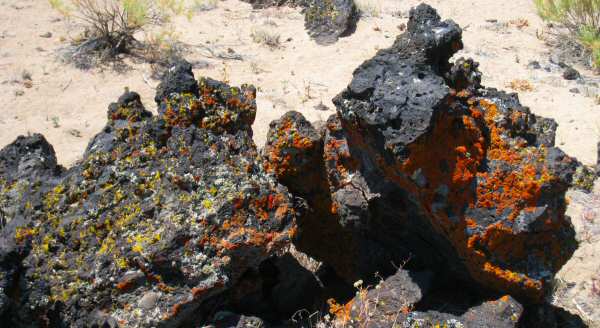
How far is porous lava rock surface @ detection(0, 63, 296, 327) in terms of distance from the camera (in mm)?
3090

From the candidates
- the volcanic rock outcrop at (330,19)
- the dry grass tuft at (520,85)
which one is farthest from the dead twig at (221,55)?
the dry grass tuft at (520,85)

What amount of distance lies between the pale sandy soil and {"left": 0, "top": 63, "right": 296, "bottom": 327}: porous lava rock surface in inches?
131

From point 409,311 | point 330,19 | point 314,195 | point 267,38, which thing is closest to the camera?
point 409,311

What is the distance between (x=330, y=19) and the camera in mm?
10695

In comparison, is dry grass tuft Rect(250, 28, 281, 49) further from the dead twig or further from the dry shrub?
the dry shrub

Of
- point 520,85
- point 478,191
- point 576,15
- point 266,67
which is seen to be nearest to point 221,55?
point 266,67

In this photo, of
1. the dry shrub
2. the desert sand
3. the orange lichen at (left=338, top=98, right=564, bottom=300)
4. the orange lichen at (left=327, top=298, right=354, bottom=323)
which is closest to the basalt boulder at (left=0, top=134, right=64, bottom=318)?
the orange lichen at (left=327, top=298, right=354, bottom=323)

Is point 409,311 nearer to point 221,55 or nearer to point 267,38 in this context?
point 221,55

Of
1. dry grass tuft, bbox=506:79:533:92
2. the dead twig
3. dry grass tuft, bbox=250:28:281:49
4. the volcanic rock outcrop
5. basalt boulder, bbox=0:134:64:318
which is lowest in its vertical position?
dry grass tuft, bbox=506:79:533:92

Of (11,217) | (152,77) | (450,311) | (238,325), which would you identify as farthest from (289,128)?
(152,77)

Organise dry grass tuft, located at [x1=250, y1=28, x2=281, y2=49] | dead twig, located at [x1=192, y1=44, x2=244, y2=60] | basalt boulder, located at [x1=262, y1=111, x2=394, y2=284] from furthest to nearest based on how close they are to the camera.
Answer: dry grass tuft, located at [x1=250, y1=28, x2=281, y2=49] → dead twig, located at [x1=192, y1=44, x2=244, y2=60] → basalt boulder, located at [x1=262, y1=111, x2=394, y2=284]

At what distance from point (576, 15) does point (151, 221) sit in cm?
1043

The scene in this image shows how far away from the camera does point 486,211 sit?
10.6ft

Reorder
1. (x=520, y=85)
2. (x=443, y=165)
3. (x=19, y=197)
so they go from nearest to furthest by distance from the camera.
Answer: (x=443, y=165) → (x=19, y=197) → (x=520, y=85)
